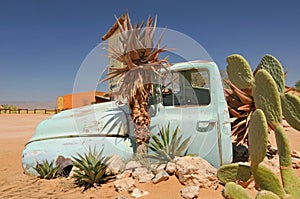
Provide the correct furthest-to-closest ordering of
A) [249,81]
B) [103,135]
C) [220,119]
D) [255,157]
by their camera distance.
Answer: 1. [103,135]
2. [220,119]
3. [249,81]
4. [255,157]

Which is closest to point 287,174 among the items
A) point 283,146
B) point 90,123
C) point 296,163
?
point 283,146

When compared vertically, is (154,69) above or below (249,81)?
above

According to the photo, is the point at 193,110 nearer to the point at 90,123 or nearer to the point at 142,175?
the point at 142,175

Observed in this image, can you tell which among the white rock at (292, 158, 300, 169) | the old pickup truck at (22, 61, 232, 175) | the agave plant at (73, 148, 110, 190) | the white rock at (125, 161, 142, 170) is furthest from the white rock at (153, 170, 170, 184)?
the white rock at (292, 158, 300, 169)

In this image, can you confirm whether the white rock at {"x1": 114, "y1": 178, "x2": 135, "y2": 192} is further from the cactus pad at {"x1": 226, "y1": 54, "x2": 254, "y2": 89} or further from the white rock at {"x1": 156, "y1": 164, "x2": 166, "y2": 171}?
the cactus pad at {"x1": 226, "y1": 54, "x2": 254, "y2": 89}

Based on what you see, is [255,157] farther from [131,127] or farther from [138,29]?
[138,29]

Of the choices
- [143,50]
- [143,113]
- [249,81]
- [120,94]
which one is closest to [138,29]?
[143,50]

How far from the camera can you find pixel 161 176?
3.72 meters

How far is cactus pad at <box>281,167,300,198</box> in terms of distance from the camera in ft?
6.24

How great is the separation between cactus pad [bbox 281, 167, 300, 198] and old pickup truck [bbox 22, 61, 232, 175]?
Answer: 73.6 inches

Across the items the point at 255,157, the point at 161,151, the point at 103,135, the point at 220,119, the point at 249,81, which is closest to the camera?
the point at 255,157

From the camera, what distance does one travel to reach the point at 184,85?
4.26m

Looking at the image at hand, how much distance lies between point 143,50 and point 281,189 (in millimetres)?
3216

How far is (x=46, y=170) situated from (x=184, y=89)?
3.02m
